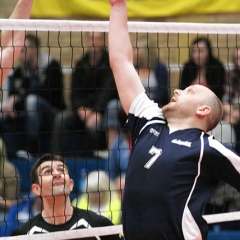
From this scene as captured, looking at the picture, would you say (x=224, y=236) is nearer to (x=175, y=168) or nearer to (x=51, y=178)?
(x=51, y=178)

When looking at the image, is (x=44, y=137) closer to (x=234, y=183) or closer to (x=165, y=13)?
(x=165, y=13)

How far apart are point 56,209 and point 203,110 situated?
5.72ft

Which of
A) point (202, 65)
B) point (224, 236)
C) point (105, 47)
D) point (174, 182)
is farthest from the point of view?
point (202, 65)

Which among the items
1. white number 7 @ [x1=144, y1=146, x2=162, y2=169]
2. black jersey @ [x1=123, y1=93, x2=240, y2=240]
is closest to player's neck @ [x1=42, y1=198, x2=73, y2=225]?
black jersey @ [x1=123, y1=93, x2=240, y2=240]

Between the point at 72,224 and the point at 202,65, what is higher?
the point at 202,65

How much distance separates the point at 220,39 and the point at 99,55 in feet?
7.26

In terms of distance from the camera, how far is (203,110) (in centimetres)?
359

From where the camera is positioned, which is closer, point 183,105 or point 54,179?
point 183,105

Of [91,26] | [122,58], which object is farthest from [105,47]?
[122,58]

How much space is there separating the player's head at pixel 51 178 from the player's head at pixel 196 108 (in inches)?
56.1

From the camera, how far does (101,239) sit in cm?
484

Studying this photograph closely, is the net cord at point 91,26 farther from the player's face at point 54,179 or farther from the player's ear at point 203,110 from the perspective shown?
the player's ear at point 203,110

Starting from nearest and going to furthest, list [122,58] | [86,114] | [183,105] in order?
[183,105]
[122,58]
[86,114]

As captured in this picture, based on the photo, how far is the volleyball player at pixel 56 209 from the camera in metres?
4.80
